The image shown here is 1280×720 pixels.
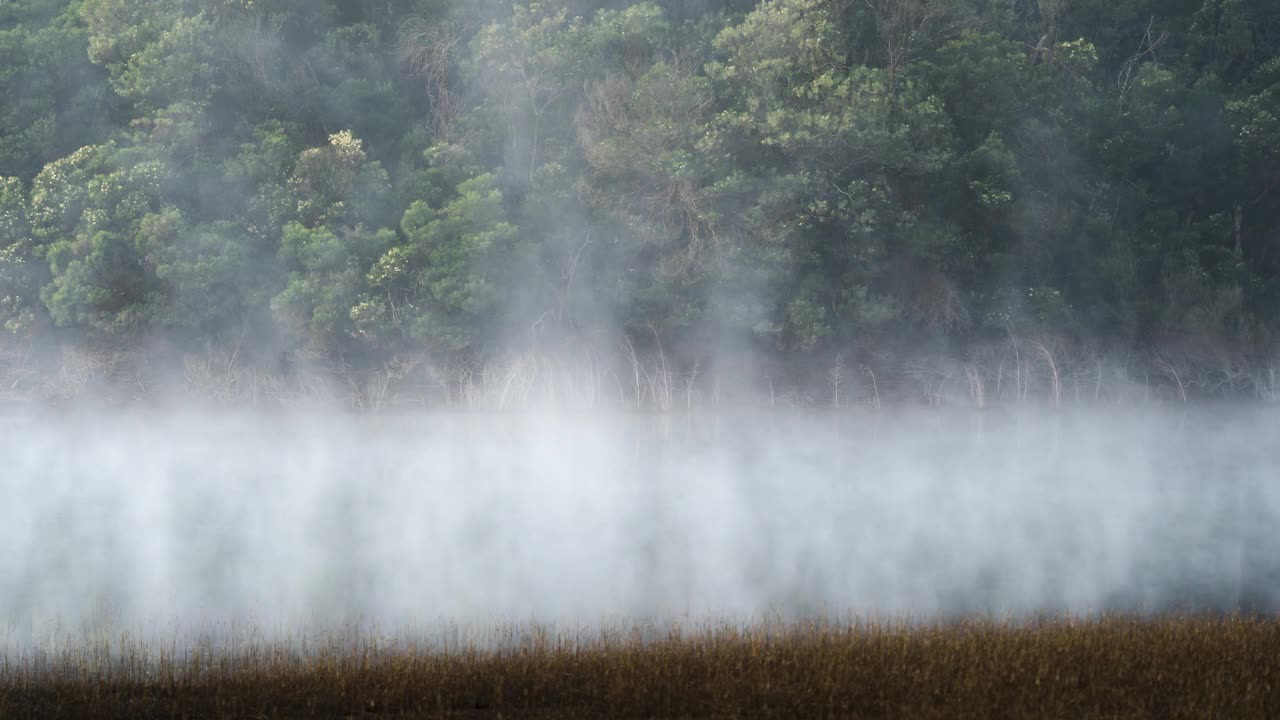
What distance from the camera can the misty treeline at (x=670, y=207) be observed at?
29906 mm

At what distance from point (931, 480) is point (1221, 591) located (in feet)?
26.5

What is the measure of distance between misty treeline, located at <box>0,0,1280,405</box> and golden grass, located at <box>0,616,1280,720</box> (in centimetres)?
2000

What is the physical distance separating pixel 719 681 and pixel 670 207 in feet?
74.5

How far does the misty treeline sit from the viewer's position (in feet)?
98.1

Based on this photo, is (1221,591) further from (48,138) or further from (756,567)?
(48,138)

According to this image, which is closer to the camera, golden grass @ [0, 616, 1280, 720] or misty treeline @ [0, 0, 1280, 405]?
golden grass @ [0, 616, 1280, 720]

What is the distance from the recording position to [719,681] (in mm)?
8805

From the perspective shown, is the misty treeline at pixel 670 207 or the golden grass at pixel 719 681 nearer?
the golden grass at pixel 719 681

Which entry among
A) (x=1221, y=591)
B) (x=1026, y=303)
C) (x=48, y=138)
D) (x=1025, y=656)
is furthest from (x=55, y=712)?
(x=48, y=138)

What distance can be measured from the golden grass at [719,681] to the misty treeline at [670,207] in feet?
65.6

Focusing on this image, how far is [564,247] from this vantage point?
31.7 metres

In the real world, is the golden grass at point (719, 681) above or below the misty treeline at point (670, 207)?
below

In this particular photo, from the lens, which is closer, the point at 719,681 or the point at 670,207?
the point at 719,681

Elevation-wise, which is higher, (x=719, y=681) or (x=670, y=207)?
(x=670, y=207)
